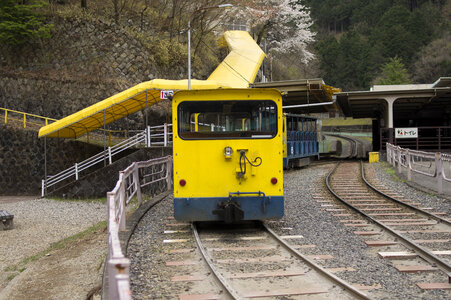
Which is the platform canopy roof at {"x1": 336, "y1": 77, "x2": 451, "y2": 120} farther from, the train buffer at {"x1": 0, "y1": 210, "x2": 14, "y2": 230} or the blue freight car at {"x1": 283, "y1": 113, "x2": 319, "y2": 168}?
the train buffer at {"x1": 0, "y1": 210, "x2": 14, "y2": 230}

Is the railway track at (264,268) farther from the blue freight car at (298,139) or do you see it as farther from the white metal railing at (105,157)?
the white metal railing at (105,157)

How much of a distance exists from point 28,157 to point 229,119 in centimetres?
1954

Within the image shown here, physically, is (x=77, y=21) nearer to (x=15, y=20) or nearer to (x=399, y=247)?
(x=15, y=20)

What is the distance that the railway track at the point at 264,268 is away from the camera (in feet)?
18.4

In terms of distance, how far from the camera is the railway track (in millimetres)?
5614

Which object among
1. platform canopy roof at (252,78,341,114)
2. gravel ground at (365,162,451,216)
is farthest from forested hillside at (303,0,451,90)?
gravel ground at (365,162,451,216)

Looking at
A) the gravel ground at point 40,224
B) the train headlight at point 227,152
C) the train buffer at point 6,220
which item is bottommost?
the gravel ground at point 40,224

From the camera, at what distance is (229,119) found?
9289mm

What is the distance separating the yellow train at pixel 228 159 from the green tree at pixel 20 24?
2571 centimetres

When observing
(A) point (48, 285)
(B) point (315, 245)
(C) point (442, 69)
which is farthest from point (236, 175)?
(C) point (442, 69)

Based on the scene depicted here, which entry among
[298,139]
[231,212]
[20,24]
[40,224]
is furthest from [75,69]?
[231,212]

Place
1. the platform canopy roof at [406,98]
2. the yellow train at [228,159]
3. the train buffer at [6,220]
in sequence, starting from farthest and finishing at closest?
1. the platform canopy roof at [406,98]
2. the train buffer at [6,220]
3. the yellow train at [228,159]

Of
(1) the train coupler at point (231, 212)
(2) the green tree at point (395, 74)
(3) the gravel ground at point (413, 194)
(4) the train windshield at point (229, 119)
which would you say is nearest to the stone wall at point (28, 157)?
(3) the gravel ground at point (413, 194)

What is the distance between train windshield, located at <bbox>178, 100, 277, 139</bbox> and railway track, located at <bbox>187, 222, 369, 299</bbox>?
189cm
